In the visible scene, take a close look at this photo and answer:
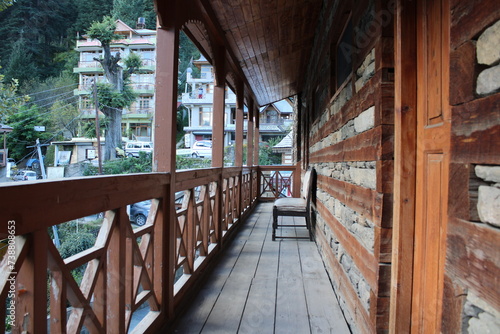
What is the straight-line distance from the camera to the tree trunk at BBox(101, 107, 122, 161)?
565 centimetres

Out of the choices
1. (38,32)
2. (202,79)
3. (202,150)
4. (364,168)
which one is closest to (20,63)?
(38,32)

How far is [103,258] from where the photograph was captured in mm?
1277

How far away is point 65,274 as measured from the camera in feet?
3.42

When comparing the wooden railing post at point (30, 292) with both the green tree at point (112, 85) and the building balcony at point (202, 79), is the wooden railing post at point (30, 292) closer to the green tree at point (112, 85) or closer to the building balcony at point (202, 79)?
the green tree at point (112, 85)

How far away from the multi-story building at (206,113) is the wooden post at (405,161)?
844 inches

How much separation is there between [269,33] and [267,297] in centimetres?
301

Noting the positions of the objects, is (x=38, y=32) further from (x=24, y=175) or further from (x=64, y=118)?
(x=64, y=118)

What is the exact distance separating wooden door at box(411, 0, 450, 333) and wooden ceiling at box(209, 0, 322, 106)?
2.09 m

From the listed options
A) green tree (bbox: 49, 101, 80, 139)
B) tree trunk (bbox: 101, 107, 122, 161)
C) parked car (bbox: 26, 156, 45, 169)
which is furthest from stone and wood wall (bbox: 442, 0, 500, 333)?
tree trunk (bbox: 101, 107, 122, 161)

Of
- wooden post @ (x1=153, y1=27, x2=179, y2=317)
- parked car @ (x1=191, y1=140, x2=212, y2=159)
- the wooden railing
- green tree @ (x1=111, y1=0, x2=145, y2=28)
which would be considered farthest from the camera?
parked car @ (x1=191, y1=140, x2=212, y2=159)

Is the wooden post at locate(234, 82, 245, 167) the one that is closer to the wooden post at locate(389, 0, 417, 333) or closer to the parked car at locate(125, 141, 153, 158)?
the parked car at locate(125, 141, 153, 158)

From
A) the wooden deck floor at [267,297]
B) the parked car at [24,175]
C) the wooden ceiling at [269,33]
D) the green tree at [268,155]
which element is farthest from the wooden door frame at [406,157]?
the green tree at [268,155]

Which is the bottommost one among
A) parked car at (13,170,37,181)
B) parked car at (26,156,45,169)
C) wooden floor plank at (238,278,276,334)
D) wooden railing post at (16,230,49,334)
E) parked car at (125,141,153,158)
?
wooden floor plank at (238,278,276,334)

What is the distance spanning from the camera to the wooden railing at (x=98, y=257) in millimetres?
855
